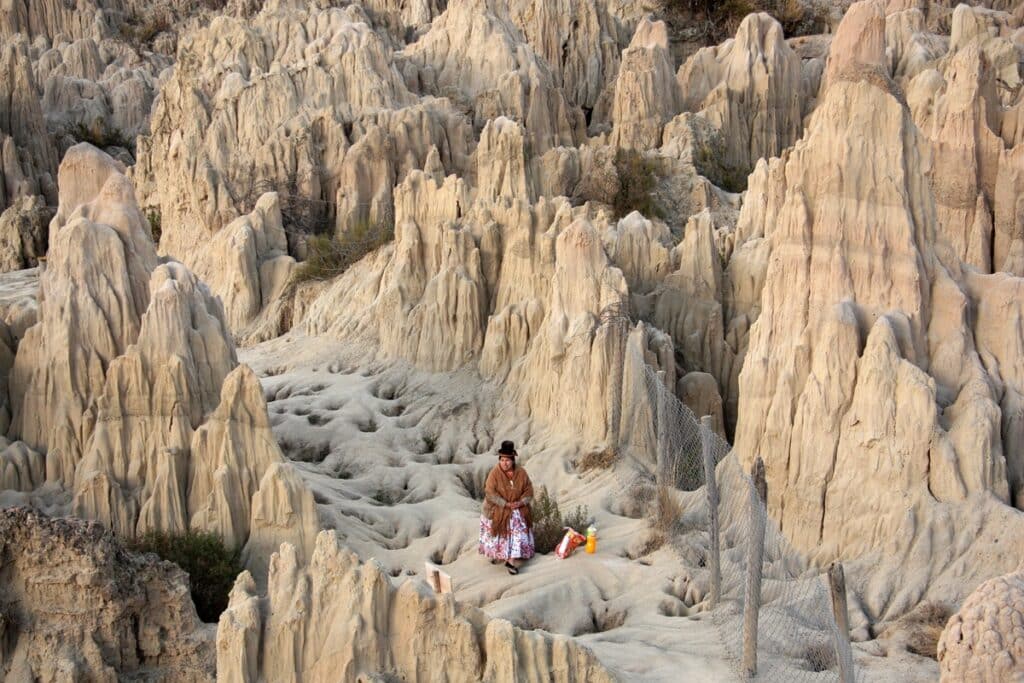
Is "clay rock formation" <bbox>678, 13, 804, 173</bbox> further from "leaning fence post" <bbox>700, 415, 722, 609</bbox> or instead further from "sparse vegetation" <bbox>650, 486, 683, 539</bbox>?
"leaning fence post" <bbox>700, 415, 722, 609</bbox>

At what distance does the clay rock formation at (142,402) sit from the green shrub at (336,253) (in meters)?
7.88

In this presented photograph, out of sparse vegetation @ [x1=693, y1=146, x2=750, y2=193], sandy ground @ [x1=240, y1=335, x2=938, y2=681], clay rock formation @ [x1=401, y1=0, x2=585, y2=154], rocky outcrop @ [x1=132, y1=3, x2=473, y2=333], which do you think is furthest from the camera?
clay rock formation @ [x1=401, y1=0, x2=585, y2=154]

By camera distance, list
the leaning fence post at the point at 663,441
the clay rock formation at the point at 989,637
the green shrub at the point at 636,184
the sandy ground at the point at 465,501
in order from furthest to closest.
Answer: the green shrub at the point at 636,184 → the leaning fence post at the point at 663,441 → the sandy ground at the point at 465,501 → the clay rock formation at the point at 989,637

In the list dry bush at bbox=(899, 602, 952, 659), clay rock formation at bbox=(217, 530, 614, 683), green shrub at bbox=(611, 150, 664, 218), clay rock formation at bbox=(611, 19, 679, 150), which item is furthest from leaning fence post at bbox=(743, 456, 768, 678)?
clay rock formation at bbox=(611, 19, 679, 150)

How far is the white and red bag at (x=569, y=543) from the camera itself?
12047 mm

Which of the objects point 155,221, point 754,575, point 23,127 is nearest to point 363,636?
point 754,575

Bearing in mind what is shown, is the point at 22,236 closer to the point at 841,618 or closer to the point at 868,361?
the point at 868,361

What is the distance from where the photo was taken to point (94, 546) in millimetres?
9906

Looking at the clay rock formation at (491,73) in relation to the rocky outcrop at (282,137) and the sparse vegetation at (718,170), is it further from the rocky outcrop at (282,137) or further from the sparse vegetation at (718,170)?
the sparse vegetation at (718,170)

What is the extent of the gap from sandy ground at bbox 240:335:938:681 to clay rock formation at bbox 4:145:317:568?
107cm

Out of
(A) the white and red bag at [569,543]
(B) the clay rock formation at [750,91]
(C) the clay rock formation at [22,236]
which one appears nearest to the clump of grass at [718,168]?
(B) the clay rock formation at [750,91]

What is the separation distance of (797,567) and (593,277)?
18.3 feet

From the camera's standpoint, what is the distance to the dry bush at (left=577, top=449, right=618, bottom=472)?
14305mm

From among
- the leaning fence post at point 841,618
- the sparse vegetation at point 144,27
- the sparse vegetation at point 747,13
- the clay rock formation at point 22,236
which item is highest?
the sparse vegetation at point 747,13
